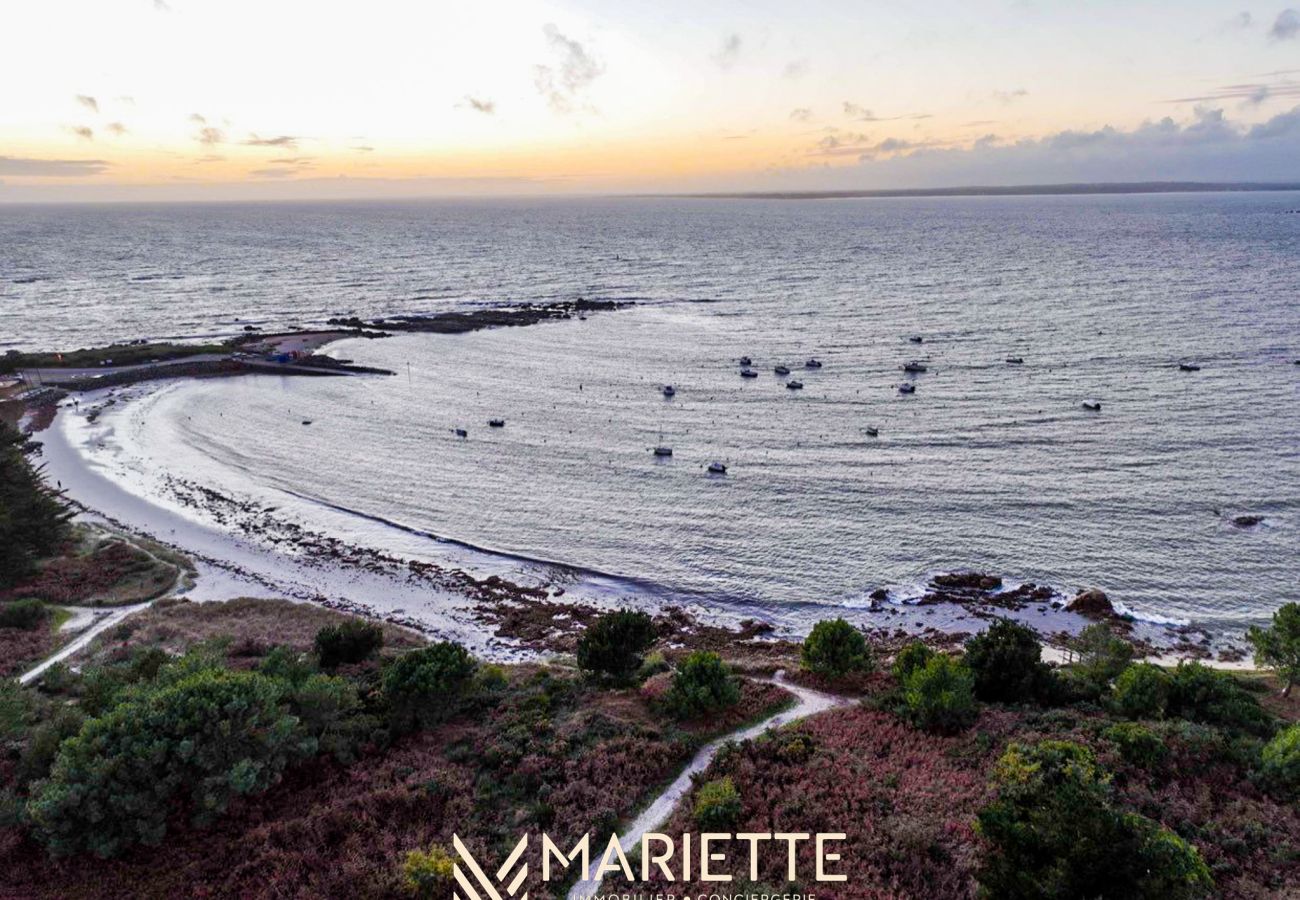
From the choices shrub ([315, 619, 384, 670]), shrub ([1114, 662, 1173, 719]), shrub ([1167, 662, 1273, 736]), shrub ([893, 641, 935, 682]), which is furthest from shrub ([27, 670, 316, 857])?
shrub ([1167, 662, 1273, 736])

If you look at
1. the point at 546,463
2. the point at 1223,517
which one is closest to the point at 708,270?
the point at 546,463

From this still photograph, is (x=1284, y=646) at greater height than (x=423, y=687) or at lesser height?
lesser

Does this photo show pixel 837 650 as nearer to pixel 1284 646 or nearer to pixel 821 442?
pixel 1284 646

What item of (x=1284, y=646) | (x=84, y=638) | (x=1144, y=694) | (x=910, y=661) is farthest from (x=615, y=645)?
(x=1284, y=646)

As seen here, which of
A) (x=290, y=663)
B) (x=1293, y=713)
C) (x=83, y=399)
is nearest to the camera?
(x=290, y=663)

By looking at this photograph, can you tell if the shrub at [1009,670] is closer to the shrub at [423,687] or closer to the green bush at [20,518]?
the shrub at [423,687]

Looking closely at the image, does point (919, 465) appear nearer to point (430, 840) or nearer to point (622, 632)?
point (622, 632)
